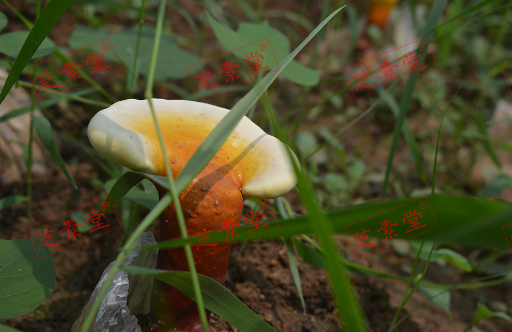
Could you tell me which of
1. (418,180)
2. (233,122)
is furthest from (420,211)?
(418,180)

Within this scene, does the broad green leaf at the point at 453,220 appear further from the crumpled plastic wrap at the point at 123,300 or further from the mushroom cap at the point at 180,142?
the crumpled plastic wrap at the point at 123,300

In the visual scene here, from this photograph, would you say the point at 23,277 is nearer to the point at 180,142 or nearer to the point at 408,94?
the point at 180,142

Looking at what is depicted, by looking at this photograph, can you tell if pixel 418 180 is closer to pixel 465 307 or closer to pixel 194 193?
pixel 465 307

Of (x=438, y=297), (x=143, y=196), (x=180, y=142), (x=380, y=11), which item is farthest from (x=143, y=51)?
(x=380, y=11)

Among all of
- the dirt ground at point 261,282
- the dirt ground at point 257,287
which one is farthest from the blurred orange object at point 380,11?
the dirt ground at point 257,287

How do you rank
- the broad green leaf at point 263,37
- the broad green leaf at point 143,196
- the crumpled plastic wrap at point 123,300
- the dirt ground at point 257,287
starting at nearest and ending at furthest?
the crumpled plastic wrap at point 123,300
the broad green leaf at point 143,196
the dirt ground at point 257,287
the broad green leaf at point 263,37

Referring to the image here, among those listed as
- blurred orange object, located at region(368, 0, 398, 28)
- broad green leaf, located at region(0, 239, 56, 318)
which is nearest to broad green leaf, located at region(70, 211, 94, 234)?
broad green leaf, located at region(0, 239, 56, 318)

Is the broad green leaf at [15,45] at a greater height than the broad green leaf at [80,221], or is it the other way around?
the broad green leaf at [15,45]
